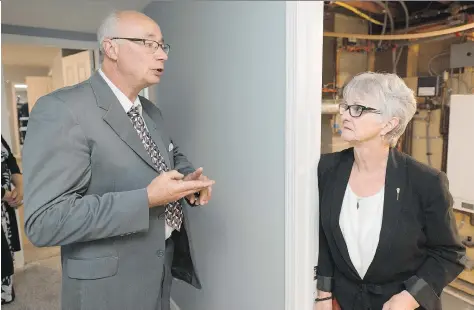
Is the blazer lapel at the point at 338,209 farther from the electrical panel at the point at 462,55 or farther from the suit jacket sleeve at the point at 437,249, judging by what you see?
the electrical panel at the point at 462,55

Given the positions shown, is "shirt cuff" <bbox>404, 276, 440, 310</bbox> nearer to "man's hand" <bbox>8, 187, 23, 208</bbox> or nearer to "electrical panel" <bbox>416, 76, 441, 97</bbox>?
"electrical panel" <bbox>416, 76, 441, 97</bbox>

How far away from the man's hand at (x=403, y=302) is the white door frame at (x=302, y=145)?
0.26 m

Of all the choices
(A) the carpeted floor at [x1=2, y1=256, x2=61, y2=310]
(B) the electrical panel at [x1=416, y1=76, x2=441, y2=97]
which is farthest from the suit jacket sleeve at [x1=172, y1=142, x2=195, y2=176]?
(B) the electrical panel at [x1=416, y1=76, x2=441, y2=97]

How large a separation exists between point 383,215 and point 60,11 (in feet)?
7.37

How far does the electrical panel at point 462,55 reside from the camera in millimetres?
2400

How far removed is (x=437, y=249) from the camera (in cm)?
117

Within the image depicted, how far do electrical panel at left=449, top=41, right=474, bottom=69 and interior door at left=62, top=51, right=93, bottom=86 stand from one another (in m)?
2.88

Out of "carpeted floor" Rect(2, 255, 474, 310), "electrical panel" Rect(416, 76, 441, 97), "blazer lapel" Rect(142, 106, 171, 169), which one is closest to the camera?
"blazer lapel" Rect(142, 106, 171, 169)

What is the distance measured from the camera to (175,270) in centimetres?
152

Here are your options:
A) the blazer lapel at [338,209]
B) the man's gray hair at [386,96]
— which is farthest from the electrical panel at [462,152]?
the blazer lapel at [338,209]

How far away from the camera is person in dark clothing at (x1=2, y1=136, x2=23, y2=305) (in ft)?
7.72

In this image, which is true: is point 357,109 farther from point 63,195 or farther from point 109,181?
point 63,195

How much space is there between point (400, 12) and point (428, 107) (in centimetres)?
83

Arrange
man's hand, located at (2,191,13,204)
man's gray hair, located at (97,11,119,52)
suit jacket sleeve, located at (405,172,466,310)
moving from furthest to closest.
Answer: man's hand, located at (2,191,13,204)
man's gray hair, located at (97,11,119,52)
suit jacket sleeve, located at (405,172,466,310)
